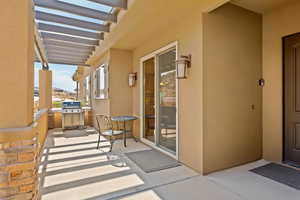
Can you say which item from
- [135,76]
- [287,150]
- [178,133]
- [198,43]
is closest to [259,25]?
[198,43]

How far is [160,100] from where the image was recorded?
161 inches

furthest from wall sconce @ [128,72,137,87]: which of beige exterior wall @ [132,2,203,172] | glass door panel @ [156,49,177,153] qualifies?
beige exterior wall @ [132,2,203,172]

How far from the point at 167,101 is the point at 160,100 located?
11.6 inches

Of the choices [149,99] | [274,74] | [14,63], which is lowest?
[149,99]

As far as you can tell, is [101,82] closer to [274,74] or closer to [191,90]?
[191,90]

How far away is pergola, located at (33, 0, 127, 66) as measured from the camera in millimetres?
3254

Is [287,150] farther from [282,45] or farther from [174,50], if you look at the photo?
[174,50]

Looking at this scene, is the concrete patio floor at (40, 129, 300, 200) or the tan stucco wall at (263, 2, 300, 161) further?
the tan stucco wall at (263, 2, 300, 161)

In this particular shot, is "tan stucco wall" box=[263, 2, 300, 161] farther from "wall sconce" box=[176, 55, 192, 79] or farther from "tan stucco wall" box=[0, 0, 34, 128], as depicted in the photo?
"tan stucco wall" box=[0, 0, 34, 128]

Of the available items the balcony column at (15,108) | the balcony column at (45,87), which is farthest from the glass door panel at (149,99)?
the balcony column at (45,87)

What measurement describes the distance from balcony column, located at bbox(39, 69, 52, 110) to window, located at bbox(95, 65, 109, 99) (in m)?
1.99

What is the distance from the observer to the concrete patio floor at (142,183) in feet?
7.21

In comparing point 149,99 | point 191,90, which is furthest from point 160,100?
point 191,90

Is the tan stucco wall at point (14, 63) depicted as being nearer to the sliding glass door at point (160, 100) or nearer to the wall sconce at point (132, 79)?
the sliding glass door at point (160, 100)
